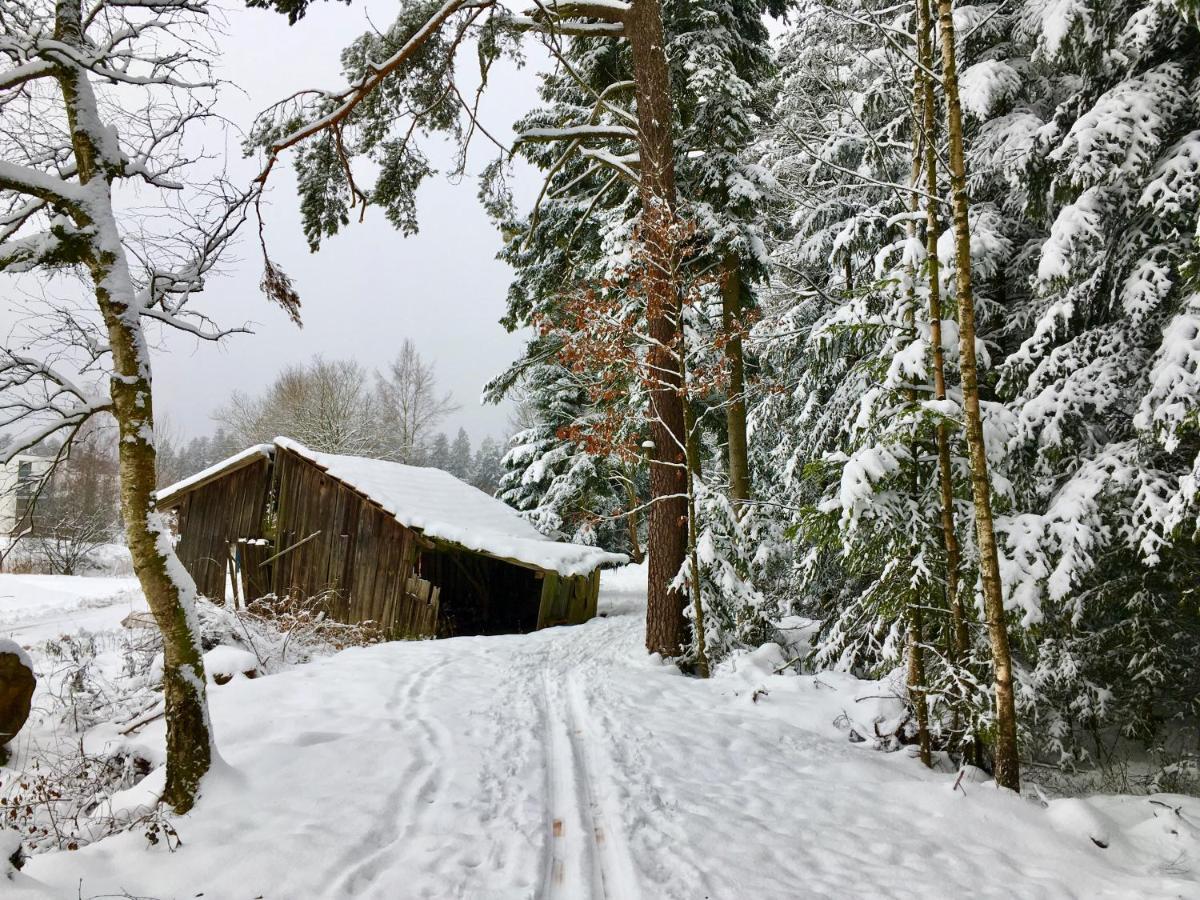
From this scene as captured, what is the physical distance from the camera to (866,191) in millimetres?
9688

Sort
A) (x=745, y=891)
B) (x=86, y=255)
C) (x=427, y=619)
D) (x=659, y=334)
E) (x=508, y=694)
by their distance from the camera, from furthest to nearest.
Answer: (x=427, y=619) → (x=659, y=334) → (x=508, y=694) → (x=86, y=255) → (x=745, y=891)

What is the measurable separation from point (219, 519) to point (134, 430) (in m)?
16.0

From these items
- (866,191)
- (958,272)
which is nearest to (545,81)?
(866,191)

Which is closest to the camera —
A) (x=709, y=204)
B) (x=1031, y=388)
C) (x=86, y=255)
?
(x=86, y=255)

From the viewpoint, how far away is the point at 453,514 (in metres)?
15.5

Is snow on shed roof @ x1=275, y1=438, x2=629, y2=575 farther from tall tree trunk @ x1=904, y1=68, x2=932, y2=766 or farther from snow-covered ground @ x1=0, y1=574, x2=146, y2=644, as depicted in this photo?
tall tree trunk @ x1=904, y1=68, x2=932, y2=766

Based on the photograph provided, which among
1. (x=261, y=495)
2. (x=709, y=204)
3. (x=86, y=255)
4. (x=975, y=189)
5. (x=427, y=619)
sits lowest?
(x=427, y=619)

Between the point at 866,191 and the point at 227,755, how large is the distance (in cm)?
1104

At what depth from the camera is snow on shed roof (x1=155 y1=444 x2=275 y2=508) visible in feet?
55.3

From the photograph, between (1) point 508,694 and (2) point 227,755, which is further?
(1) point 508,694

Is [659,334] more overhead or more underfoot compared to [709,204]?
more underfoot

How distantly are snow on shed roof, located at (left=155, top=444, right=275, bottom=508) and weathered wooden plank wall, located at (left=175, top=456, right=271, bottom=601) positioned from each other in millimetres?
224

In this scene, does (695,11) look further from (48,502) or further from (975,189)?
(48,502)

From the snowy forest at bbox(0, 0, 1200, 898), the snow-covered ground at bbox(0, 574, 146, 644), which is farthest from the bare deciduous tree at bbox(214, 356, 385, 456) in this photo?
the snowy forest at bbox(0, 0, 1200, 898)
